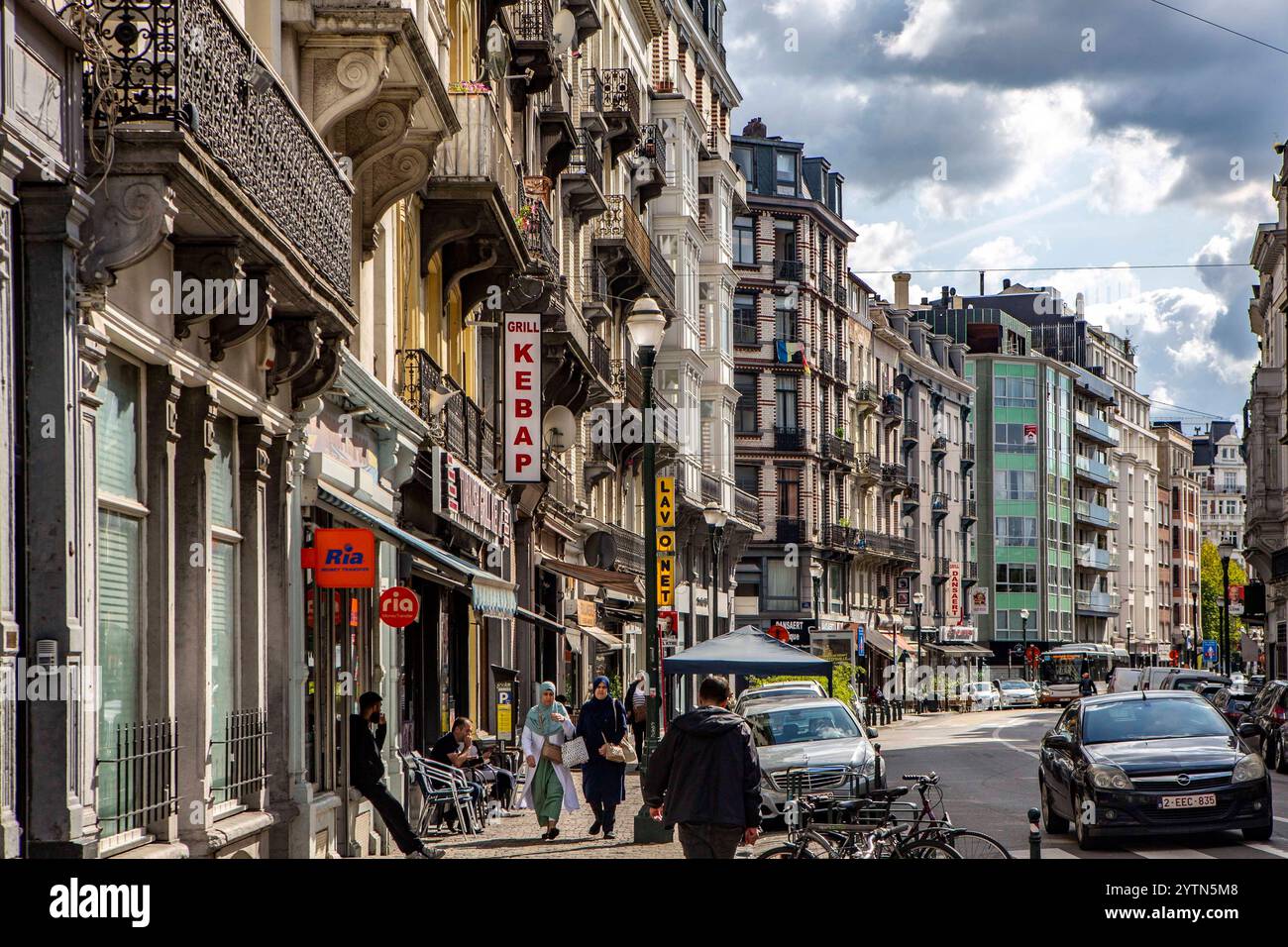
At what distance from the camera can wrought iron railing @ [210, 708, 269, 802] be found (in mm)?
14922

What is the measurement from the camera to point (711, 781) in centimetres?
1281

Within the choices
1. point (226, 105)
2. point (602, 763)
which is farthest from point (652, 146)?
point (226, 105)

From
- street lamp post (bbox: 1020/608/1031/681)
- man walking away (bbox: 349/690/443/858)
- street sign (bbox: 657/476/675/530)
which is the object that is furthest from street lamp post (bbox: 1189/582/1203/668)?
man walking away (bbox: 349/690/443/858)

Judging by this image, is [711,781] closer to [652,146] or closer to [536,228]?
[536,228]

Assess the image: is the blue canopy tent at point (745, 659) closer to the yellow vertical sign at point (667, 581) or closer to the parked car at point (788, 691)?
the parked car at point (788, 691)

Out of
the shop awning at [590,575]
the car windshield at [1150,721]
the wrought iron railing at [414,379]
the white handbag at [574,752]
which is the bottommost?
the white handbag at [574,752]

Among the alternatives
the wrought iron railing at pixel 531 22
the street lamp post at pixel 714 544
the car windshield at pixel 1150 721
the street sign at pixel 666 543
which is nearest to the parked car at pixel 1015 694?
the street lamp post at pixel 714 544

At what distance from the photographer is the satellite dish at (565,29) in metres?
38.3

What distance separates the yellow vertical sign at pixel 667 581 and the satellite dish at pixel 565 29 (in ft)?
50.4

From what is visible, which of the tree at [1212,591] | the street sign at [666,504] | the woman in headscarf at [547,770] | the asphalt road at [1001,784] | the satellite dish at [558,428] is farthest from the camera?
the tree at [1212,591]

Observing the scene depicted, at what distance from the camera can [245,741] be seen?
15734 millimetres

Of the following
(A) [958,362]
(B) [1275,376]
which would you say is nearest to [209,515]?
(B) [1275,376]

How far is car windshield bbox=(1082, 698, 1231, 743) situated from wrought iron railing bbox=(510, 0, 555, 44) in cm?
1698

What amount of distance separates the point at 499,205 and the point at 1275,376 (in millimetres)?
59938
